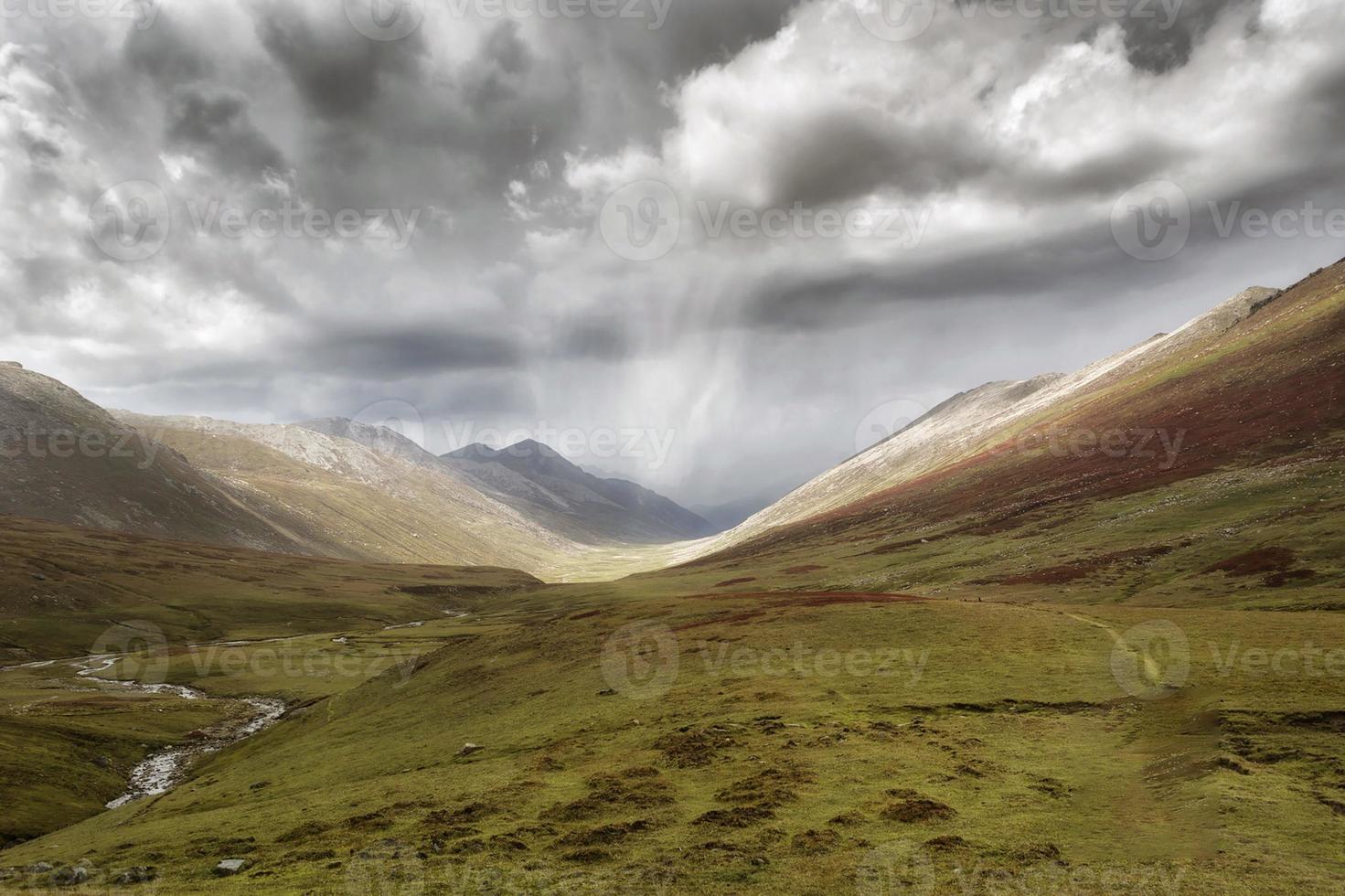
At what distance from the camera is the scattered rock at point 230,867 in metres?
28.1

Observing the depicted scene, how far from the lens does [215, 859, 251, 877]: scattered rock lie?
28.1 meters

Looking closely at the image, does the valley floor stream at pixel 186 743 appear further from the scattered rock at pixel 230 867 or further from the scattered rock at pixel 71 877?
the scattered rock at pixel 230 867

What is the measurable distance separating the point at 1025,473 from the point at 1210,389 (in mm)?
46220

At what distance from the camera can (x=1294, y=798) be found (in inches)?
924

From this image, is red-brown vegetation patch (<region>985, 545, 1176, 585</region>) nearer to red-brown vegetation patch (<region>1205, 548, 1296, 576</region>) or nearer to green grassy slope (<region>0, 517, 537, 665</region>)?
red-brown vegetation patch (<region>1205, 548, 1296, 576</region>)

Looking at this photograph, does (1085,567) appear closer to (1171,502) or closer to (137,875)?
(1171,502)

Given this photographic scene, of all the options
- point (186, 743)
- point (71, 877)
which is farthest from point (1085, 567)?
point (186, 743)

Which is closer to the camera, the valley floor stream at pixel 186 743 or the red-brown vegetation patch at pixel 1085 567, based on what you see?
the valley floor stream at pixel 186 743

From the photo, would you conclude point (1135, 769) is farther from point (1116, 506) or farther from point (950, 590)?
point (1116, 506)

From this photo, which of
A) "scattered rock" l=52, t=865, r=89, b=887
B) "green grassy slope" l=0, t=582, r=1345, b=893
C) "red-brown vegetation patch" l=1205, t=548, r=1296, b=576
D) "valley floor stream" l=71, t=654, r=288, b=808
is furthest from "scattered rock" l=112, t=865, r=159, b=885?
"red-brown vegetation patch" l=1205, t=548, r=1296, b=576

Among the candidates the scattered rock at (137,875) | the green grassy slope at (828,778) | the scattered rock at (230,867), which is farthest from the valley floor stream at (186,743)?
the scattered rock at (230,867)

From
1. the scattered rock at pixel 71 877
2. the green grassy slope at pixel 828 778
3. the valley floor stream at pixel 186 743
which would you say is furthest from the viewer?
the valley floor stream at pixel 186 743

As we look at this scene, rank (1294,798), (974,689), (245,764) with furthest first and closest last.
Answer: (245,764) → (974,689) → (1294,798)

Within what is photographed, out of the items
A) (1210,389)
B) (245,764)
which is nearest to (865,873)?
(245,764)
